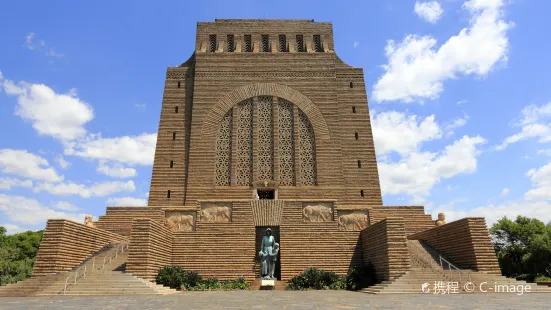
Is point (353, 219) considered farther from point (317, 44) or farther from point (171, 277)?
point (317, 44)

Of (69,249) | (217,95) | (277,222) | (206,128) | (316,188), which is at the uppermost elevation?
(217,95)

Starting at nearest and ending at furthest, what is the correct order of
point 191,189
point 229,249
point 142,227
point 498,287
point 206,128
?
point 498,287 < point 142,227 < point 229,249 < point 191,189 < point 206,128

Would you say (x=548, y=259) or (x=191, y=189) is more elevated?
(x=191, y=189)

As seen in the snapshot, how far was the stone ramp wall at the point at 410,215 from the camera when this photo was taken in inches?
701

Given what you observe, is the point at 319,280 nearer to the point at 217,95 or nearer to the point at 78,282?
the point at 78,282

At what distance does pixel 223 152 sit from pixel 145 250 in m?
9.39

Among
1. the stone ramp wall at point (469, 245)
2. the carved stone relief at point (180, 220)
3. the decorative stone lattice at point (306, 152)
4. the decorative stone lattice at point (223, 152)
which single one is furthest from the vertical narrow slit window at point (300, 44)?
the stone ramp wall at point (469, 245)

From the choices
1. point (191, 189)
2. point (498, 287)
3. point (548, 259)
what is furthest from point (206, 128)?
point (548, 259)

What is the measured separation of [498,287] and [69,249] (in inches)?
512

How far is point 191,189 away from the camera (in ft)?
64.0

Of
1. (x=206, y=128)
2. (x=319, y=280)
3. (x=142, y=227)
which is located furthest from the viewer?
(x=206, y=128)

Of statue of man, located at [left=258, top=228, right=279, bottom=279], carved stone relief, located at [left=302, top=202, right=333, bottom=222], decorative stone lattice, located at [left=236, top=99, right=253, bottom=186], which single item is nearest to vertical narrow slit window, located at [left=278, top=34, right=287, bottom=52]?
decorative stone lattice, located at [left=236, top=99, right=253, bottom=186]

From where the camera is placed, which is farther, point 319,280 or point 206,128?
point 206,128

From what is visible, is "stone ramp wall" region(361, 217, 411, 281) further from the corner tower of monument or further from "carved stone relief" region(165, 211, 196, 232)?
"carved stone relief" region(165, 211, 196, 232)
